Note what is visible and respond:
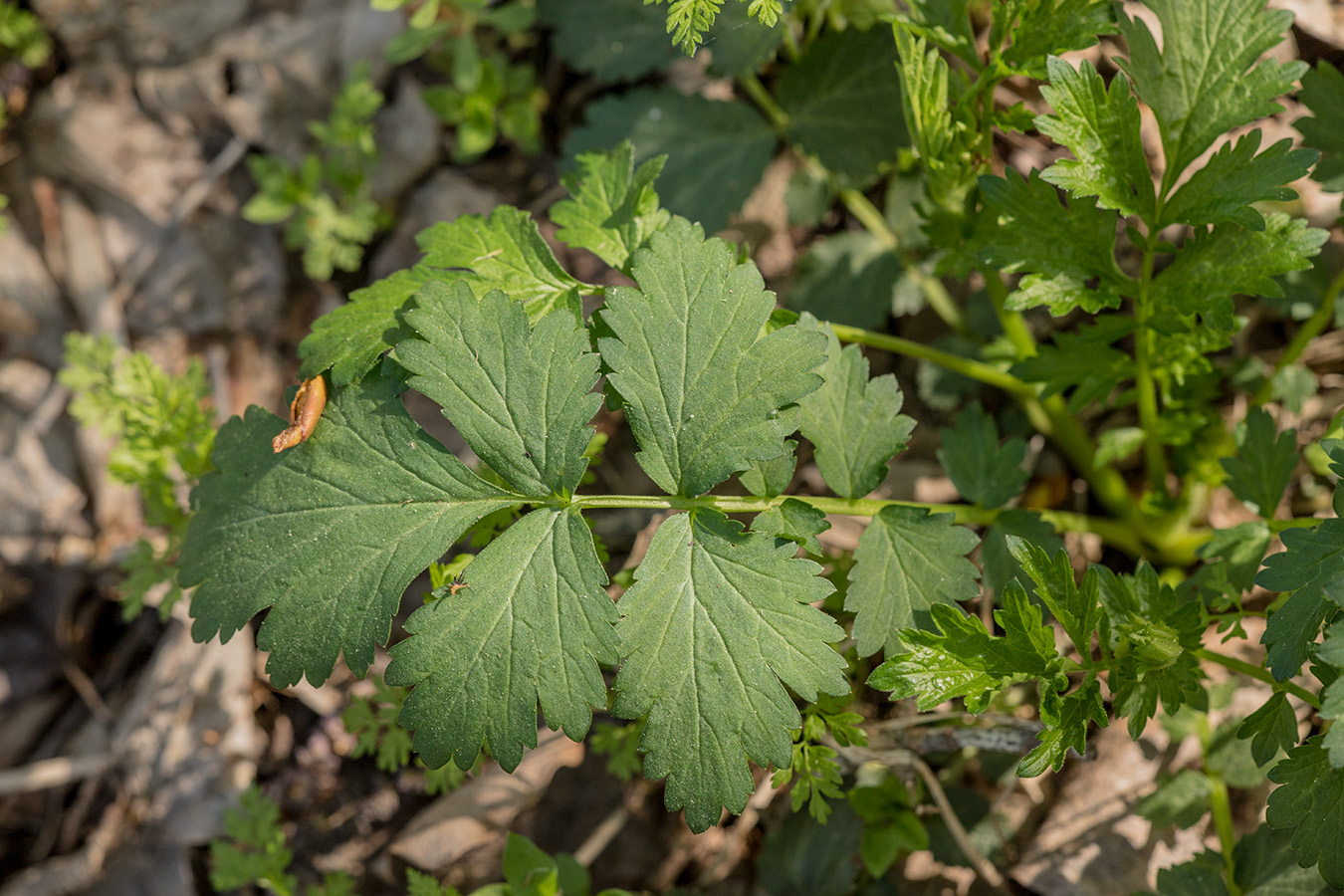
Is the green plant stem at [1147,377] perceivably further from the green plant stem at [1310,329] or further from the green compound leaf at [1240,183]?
the green plant stem at [1310,329]

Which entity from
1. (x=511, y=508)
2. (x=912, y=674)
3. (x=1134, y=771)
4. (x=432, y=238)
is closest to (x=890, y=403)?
(x=912, y=674)

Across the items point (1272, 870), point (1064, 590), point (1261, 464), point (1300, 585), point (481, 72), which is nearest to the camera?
point (1300, 585)

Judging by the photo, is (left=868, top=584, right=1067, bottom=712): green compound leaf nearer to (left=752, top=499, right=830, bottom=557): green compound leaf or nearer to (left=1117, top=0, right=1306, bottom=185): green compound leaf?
(left=752, top=499, right=830, bottom=557): green compound leaf

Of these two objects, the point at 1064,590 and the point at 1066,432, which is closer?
the point at 1064,590

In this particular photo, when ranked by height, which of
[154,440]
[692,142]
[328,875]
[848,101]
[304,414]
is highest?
[848,101]

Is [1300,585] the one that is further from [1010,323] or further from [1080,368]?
[1010,323]

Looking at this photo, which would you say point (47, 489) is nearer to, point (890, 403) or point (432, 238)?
point (432, 238)

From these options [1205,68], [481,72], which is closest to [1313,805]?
[1205,68]
